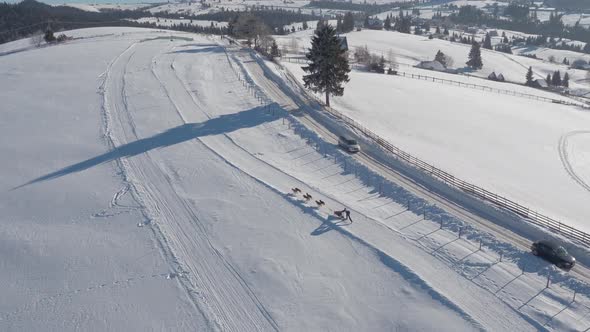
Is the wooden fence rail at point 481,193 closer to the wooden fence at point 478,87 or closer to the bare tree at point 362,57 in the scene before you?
the wooden fence at point 478,87

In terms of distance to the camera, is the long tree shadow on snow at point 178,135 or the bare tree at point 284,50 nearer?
the long tree shadow on snow at point 178,135

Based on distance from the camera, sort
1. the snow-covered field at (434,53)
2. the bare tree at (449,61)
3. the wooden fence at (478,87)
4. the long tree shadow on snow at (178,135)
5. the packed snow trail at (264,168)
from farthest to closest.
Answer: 1. the bare tree at (449,61)
2. the snow-covered field at (434,53)
3. the wooden fence at (478,87)
4. the long tree shadow on snow at (178,135)
5. the packed snow trail at (264,168)

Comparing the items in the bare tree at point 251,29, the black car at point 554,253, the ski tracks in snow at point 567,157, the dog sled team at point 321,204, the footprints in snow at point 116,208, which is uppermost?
the bare tree at point 251,29

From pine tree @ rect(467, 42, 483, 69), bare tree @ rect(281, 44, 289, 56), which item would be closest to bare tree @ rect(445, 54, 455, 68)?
pine tree @ rect(467, 42, 483, 69)

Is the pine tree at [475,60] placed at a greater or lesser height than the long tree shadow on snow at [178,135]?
lesser

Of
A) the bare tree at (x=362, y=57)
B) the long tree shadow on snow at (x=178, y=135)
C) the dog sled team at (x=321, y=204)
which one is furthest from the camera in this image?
the bare tree at (x=362, y=57)

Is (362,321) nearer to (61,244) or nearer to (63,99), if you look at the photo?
(61,244)

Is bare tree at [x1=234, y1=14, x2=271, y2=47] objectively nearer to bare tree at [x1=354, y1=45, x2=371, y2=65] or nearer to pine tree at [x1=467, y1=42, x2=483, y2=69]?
bare tree at [x1=354, y1=45, x2=371, y2=65]

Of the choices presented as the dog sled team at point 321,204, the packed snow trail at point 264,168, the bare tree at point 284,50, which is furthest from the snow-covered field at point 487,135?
the bare tree at point 284,50
